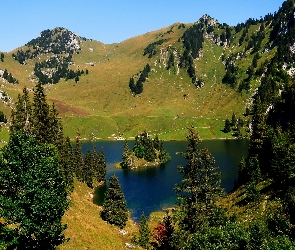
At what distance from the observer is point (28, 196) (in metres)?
26.2

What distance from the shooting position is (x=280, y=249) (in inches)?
941

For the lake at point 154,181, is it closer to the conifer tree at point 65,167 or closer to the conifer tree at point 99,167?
the conifer tree at point 99,167

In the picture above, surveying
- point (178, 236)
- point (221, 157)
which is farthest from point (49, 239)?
point (221, 157)

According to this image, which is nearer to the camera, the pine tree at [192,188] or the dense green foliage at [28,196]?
the dense green foliage at [28,196]

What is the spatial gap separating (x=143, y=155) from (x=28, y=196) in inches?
5574

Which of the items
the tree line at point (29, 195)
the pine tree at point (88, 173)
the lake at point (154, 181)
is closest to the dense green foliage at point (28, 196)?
the tree line at point (29, 195)

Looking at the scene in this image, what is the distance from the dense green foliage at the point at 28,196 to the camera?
25672 millimetres

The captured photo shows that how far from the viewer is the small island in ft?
524

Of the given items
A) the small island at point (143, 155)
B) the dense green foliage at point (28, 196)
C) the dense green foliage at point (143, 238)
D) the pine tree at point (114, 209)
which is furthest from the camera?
the small island at point (143, 155)

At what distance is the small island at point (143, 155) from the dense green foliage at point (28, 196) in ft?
431

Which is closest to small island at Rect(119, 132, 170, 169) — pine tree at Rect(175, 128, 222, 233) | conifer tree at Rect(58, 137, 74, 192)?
conifer tree at Rect(58, 137, 74, 192)

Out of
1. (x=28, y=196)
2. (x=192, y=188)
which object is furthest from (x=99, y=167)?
(x=28, y=196)

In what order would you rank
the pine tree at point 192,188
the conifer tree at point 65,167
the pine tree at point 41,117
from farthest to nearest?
the conifer tree at point 65,167
the pine tree at point 41,117
the pine tree at point 192,188

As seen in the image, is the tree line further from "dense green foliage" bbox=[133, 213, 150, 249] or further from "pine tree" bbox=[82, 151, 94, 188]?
"pine tree" bbox=[82, 151, 94, 188]
